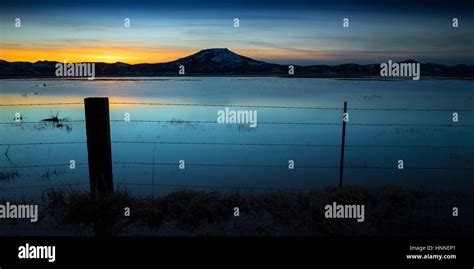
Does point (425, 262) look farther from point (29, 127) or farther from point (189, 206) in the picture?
point (29, 127)

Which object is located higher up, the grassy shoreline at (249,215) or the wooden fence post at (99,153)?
the wooden fence post at (99,153)

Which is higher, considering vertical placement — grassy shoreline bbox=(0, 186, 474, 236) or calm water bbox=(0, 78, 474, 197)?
calm water bbox=(0, 78, 474, 197)

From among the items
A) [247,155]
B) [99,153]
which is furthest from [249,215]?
[247,155]

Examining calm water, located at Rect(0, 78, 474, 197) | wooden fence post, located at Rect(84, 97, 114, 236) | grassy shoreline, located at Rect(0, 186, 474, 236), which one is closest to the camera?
grassy shoreline, located at Rect(0, 186, 474, 236)

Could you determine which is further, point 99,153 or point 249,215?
point 249,215

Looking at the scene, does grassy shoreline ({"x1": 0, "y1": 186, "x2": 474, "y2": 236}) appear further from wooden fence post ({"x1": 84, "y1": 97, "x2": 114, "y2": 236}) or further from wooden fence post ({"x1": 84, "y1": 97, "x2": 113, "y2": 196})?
wooden fence post ({"x1": 84, "y1": 97, "x2": 113, "y2": 196})

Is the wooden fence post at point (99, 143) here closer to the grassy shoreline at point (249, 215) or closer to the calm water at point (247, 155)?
the grassy shoreline at point (249, 215)

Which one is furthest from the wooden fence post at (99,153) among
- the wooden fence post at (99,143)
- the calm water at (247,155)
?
the calm water at (247,155)

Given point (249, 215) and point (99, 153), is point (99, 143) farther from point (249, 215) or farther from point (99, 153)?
point (249, 215)

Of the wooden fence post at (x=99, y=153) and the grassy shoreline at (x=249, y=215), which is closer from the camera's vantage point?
the grassy shoreline at (x=249, y=215)

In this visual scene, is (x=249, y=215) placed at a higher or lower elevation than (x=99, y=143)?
lower

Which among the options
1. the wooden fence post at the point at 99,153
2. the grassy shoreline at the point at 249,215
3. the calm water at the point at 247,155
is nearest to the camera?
the grassy shoreline at the point at 249,215

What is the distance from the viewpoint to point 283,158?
8898mm

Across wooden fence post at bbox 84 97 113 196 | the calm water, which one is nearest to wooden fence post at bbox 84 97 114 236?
wooden fence post at bbox 84 97 113 196
